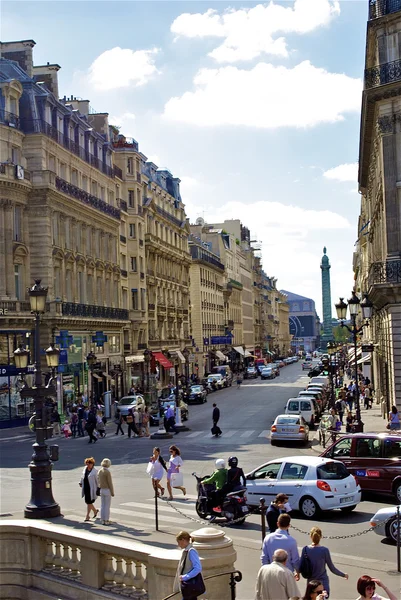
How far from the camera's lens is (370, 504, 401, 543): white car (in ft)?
48.8

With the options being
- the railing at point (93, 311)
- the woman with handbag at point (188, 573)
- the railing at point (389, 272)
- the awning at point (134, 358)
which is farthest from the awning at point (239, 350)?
the woman with handbag at point (188, 573)

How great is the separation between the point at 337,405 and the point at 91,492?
82.4 ft

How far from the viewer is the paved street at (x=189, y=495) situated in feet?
45.8

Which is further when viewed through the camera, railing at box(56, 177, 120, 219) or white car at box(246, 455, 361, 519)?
railing at box(56, 177, 120, 219)

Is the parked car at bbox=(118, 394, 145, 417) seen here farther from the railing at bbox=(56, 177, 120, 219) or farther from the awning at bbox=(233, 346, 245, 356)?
the awning at bbox=(233, 346, 245, 356)

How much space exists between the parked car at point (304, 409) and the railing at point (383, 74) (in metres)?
15.1

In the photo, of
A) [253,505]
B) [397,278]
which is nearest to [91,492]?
[253,505]

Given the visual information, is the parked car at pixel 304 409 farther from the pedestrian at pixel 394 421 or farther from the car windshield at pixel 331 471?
the car windshield at pixel 331 471

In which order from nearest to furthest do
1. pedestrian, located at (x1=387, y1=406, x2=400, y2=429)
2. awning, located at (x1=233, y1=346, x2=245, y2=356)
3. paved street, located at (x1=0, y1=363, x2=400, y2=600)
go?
1. paved street, located at (x1=0, y1=363, x2=400, y2=600)
2. pedestrian, located at (x1=387, y1=406, x2=400, y2=429)
3. awning, located at (x1=233, y1=346, x2=245, y2=356)

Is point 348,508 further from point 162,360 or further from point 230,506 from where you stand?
point 162,360

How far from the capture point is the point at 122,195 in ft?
219

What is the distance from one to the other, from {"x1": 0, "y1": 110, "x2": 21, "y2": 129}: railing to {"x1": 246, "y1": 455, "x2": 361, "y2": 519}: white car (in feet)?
107

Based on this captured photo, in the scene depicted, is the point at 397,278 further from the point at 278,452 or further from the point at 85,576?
the point at 85,576

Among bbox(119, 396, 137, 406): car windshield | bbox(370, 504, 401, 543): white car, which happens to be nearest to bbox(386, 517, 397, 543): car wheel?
bbox(370, 504, 401, 543): white car
